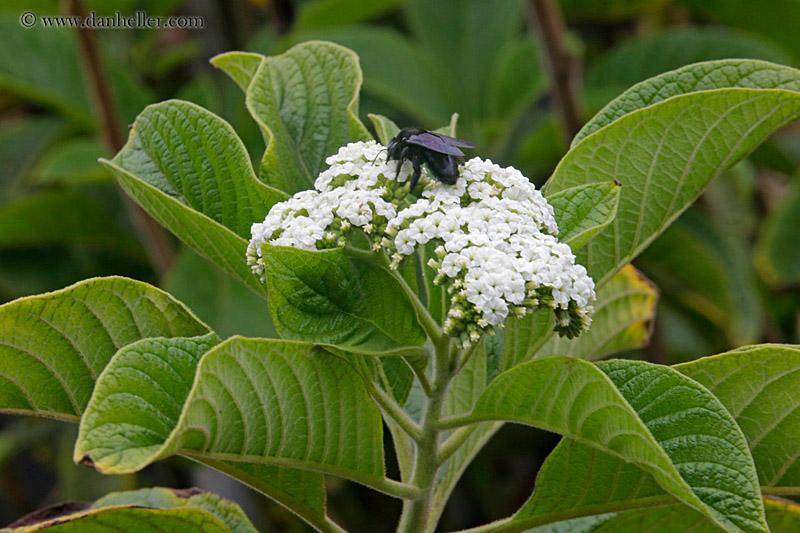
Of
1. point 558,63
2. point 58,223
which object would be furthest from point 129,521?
point 58,223

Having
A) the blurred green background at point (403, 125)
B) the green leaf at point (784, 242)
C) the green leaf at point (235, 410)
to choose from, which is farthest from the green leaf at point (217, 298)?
the green leaf at point (784, 242)

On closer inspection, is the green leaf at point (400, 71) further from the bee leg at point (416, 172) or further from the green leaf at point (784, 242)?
the bee leg at point (416, 172)

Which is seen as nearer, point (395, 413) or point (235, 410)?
point (235, 410)

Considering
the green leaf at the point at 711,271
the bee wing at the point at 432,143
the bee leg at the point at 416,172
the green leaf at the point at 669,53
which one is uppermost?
the green leaf at the point at 669,53

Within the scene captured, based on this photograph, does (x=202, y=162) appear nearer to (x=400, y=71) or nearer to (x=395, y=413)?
(x=395, y=413)

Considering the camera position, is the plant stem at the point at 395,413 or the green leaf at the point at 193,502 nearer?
the plant stem at the point at 395,413

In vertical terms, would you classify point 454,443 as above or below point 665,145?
below

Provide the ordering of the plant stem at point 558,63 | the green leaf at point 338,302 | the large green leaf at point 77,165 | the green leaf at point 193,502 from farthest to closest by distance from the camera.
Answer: the large green leaf at point 77,165 → the plant stem at point 558,63 → the green leaf at point 193,502 → the green leaf at point 338,302

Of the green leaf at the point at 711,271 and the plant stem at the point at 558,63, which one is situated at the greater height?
the plant stem at the point at 558,63
